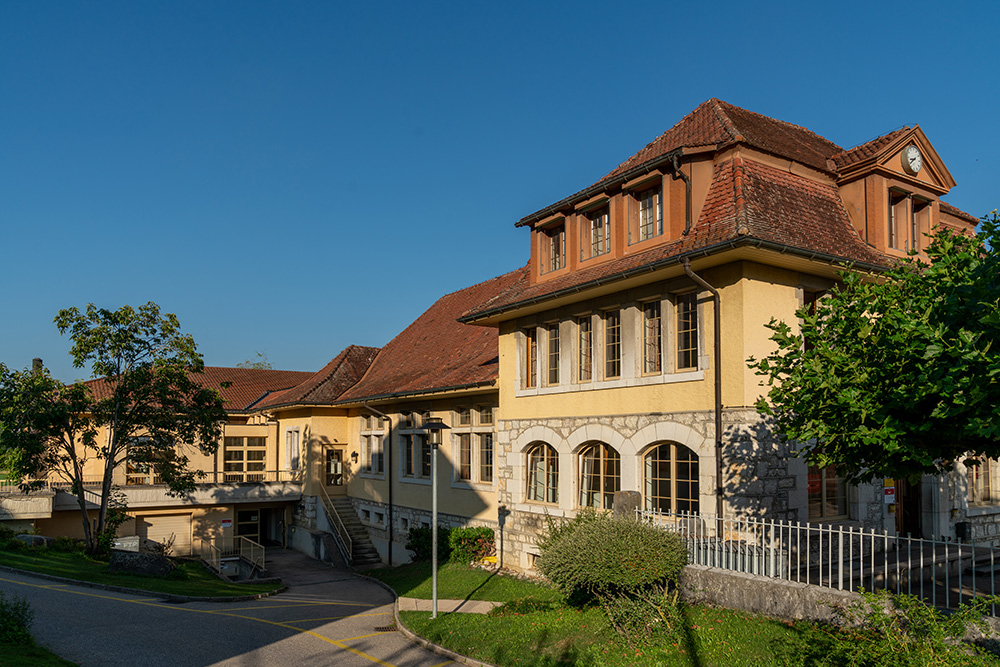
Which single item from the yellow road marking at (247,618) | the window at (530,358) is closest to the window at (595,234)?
the window at (530,358)

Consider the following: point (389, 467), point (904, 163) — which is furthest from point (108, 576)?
A: point (904, 163)

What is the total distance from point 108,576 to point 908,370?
20.1m

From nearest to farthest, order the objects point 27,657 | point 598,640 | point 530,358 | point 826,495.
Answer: point 27,657
point 598,640
point 826,495
point 530,358

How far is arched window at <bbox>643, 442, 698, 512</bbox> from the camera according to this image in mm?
15219

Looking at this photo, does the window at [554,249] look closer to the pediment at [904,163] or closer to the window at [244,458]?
the pediment at [904,163]

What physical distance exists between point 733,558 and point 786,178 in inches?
311

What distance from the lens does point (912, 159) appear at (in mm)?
16812

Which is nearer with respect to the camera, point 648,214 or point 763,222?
point 763,222

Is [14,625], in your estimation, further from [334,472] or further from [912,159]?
[334,472]

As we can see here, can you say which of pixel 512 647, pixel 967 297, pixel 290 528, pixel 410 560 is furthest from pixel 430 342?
pixel 967 297

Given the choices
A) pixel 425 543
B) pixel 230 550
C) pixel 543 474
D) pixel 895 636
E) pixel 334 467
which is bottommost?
pixel 230 550

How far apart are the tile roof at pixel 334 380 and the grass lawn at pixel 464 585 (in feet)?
33.9

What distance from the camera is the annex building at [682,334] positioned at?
1428 centimetres

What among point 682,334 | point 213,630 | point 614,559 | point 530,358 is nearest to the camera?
point 614,559
